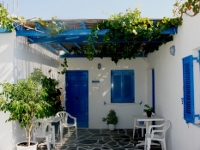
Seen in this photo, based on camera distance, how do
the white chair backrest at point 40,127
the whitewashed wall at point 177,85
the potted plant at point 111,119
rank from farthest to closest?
the potted plant at point 111,119
the white chair backrest at point 40,127
the whitewashed wall at point 177,85

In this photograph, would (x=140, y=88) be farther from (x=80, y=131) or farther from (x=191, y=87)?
(x=191, y=87)

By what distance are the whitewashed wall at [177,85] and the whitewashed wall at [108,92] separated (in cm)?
204

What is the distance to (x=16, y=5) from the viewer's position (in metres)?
5.39

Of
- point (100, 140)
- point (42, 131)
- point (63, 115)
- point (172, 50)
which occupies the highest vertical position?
point (172, 50)

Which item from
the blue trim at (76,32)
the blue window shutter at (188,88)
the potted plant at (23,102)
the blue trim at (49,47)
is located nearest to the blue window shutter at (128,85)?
the blue trim at (49,47)

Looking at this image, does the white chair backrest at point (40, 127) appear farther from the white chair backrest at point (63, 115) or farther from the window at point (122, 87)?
the window at point (122, 87)

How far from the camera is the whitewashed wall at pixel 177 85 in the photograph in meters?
4.30

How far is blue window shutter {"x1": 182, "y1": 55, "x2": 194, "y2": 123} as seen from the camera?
433 cm

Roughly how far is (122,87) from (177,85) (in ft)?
14.4

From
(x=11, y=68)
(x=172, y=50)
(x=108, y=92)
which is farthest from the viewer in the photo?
(x=108, y=92)

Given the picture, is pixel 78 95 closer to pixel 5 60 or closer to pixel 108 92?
pixel 108 92

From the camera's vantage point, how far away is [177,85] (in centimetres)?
537

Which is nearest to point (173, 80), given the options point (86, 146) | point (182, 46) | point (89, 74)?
point (182, 46)

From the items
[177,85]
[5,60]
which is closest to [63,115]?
[5,60]
